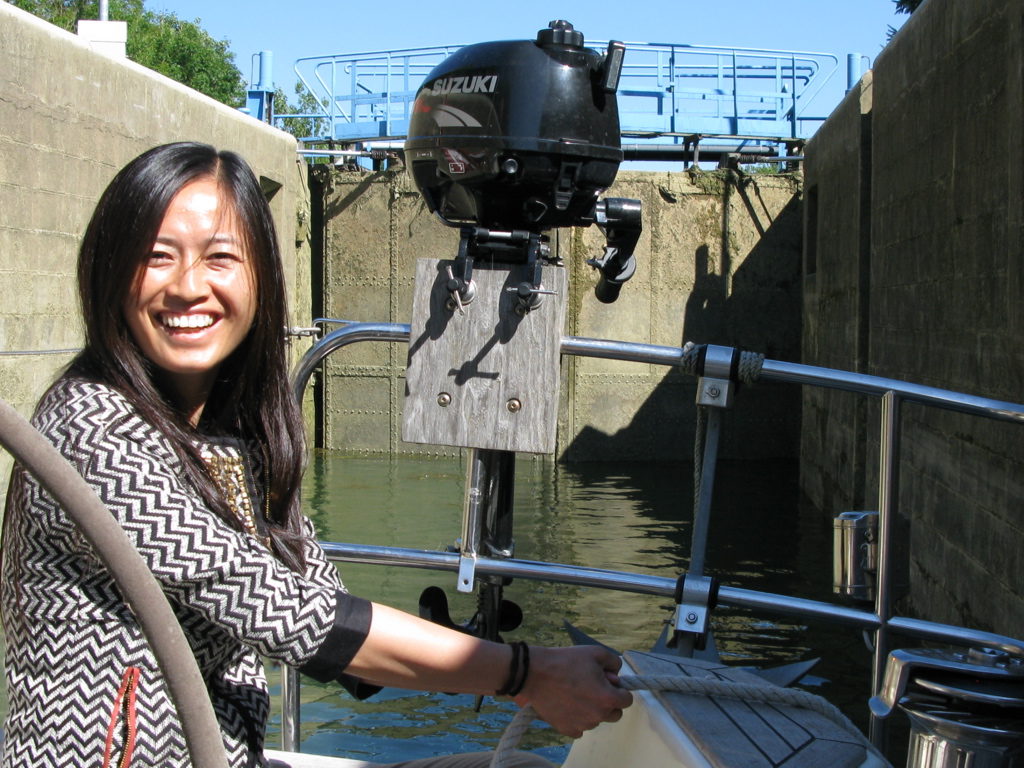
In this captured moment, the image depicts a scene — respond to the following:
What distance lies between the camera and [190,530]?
1.30m

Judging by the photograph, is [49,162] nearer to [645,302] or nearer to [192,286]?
[192,286]

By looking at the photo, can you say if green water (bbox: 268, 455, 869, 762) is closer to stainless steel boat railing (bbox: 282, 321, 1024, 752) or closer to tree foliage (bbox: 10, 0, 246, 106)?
stainless steel boat railing (bbox: 282, 321, 1024, 752)

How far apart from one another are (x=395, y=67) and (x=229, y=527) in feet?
42.0

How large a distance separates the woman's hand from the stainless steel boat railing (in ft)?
2.22

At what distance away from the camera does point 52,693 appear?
4.26 ft

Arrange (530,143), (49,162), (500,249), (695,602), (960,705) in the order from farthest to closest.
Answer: (49,162), (530,143), (500,249), (695,602), (960,705)

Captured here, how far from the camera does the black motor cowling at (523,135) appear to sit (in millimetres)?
3111

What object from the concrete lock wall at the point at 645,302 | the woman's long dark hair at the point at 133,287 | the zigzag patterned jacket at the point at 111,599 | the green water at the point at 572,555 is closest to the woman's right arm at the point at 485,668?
the zigzag patterned jacket at the point at 111,599

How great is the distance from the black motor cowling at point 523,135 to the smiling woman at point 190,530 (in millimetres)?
1544

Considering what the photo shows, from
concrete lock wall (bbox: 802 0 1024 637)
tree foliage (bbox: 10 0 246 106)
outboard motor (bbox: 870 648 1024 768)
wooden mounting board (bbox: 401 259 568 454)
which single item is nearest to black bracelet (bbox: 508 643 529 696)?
outboard motor (bbox: 870 648 1024 768)

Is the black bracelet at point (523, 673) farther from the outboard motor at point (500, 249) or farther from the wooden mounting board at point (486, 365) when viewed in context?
the wooden mounting board at point (486, 365)

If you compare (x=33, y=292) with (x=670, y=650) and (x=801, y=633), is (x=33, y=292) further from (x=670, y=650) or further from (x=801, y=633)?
(x=670, y=650)

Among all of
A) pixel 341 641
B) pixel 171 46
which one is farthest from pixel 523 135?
pixel 171 46

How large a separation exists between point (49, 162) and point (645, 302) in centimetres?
715
